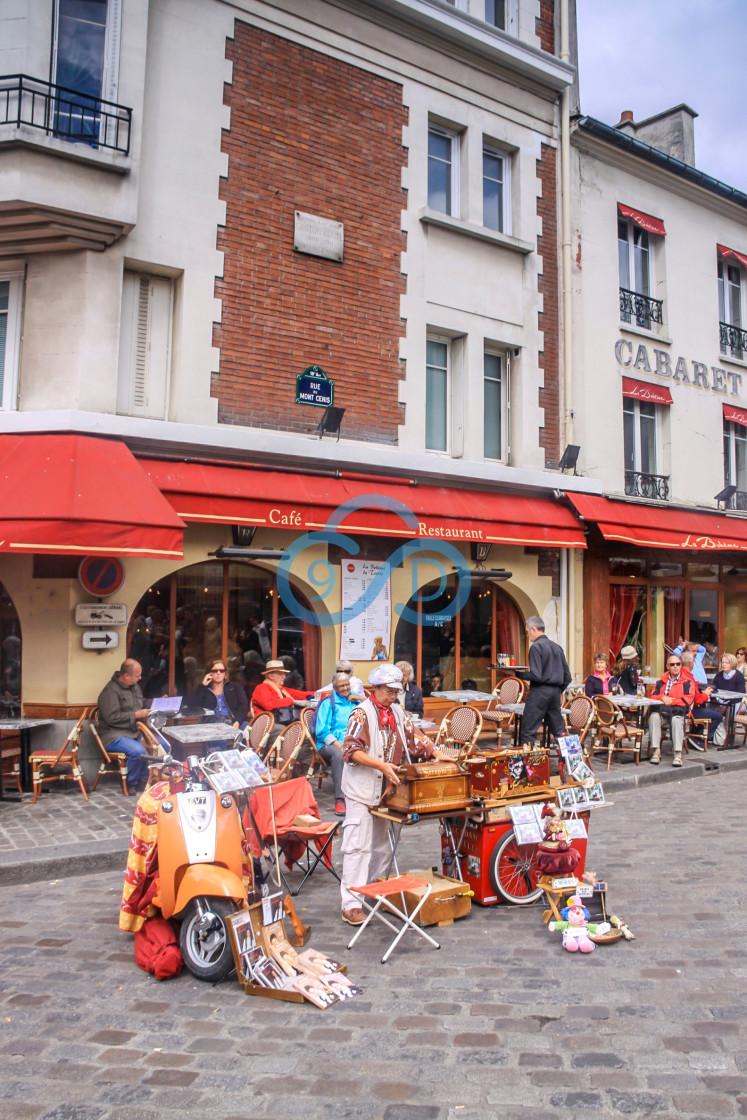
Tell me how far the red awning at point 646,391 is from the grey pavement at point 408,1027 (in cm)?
1016

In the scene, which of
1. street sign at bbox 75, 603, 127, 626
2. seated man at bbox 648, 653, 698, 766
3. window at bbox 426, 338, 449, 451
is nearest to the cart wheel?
street sign at bbox 75, 603, 127, 626

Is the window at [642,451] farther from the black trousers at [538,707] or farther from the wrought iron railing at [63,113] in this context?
the wrought iron railing at [63,113]

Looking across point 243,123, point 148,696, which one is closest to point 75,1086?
point 148,696

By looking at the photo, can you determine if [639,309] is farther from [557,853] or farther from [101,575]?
[557,853]

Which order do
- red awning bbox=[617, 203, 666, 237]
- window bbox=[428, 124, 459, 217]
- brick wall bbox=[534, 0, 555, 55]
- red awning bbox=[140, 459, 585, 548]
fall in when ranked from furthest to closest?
red awning bbox=[617, 203, 666, 237], brick wall bbox=[534, 0, 555, 55], window bbox=[428, 124, 459, 217], red awning bbox=[140, 459, 585, 548]

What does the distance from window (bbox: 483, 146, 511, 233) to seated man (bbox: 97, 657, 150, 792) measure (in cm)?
869

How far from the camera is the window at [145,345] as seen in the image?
385 inches

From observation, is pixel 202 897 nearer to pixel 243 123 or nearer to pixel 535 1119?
pixel 535 1119

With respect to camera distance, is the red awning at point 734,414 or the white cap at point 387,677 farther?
the red awning at point 734,414

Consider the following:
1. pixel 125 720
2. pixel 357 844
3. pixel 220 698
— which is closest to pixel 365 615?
pixel 220 698

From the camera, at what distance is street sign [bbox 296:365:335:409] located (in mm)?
10570

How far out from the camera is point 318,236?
35.7 ft

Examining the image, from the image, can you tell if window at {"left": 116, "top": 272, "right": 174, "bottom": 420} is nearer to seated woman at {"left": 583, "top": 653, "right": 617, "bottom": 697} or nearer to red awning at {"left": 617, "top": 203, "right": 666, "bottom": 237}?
seated woman at {"left": 583, "top": 653, "right": 617, "bottom": 697}

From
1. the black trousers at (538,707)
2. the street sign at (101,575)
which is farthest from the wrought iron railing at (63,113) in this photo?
the black trousers at (538,707)
